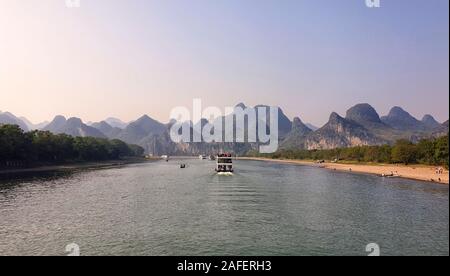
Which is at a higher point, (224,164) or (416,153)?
(416,153)

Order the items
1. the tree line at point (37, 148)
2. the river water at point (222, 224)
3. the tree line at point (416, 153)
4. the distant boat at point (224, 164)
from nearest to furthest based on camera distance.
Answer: the river water at point (222, 224) → the tree line at point (37, 148) → the tree line at point (416, 153) → the distant boat at point (224, 164)

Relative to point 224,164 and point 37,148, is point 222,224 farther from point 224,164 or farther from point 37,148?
point 37,148

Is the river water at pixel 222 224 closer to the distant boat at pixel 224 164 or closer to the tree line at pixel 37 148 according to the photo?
the distant boat at pixel 224 164

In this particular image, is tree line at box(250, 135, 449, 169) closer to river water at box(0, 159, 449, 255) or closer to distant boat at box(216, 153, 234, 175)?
river water at box(0, 159, 449, 255)

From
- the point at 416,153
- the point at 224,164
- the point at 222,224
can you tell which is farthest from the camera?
the point at 416,153

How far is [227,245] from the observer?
98.1ft

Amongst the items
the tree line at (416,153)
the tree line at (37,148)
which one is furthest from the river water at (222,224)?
the tree line at (416,153)

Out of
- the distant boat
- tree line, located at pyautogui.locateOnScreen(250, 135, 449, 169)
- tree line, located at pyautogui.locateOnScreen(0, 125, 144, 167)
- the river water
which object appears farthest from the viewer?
the distant boat

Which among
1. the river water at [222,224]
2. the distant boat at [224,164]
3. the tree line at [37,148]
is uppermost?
the tree line at [37,148]

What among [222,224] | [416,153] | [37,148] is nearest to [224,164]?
[37,148]

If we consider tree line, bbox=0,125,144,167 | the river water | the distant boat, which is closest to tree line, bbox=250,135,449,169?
the river water

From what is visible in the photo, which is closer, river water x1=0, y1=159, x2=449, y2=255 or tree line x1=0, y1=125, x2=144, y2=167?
river water x1=0, y1=159, x2=449, y2=255
